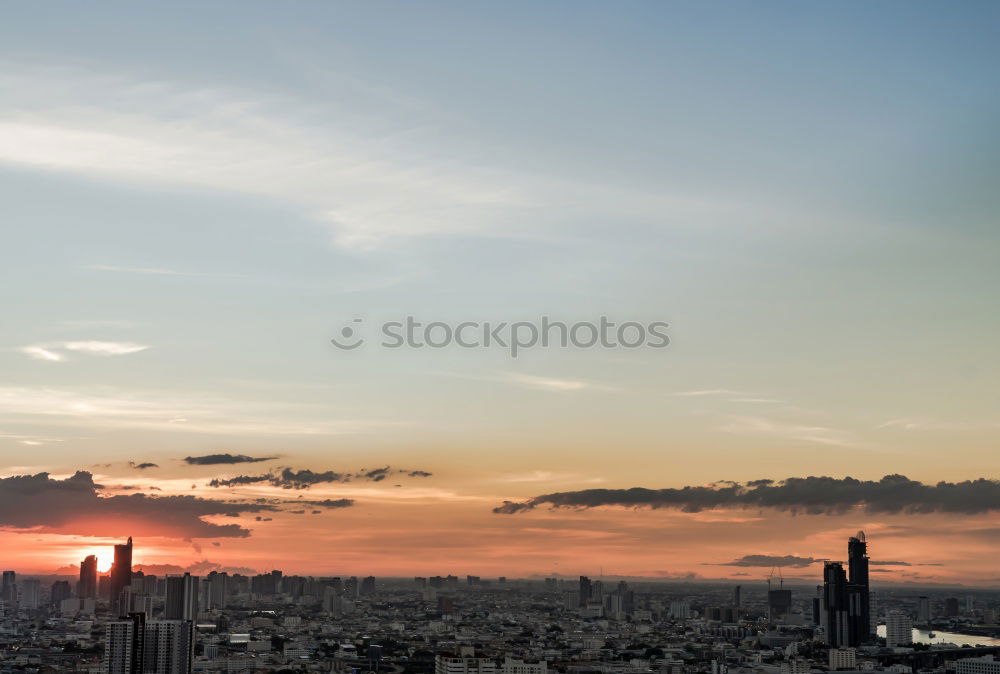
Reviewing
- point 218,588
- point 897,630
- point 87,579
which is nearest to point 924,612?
point 897,630

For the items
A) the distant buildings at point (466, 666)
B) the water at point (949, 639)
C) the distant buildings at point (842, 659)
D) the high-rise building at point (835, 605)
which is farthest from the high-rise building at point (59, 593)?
the water at point (949, 639)

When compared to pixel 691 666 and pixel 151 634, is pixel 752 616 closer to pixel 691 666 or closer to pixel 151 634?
pixel 691 666

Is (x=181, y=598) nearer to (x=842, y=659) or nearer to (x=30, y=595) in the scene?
(x=30, y=595)

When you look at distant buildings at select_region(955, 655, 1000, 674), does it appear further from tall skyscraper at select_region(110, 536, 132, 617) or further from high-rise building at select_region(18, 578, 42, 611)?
high-rise building at select_region(18, 578, 42, 611)

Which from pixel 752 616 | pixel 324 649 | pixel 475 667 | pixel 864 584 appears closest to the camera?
pixel 475 667

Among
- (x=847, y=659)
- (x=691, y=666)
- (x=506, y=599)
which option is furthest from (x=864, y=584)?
(x=506, y=599)

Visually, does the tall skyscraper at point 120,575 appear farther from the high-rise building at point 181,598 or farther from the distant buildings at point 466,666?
the distant buildings at point 466,666
